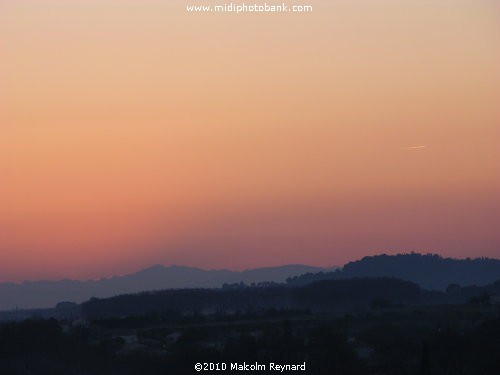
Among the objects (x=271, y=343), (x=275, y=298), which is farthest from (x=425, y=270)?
(x=271, y=343)

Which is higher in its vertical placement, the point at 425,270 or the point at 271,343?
the point at 425,270

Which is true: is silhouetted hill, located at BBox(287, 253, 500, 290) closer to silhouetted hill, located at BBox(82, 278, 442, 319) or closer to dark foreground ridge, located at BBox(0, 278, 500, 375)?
silhouetted hill, located at BBox(82, 278, 442, 319)

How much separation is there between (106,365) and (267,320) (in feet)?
72.9

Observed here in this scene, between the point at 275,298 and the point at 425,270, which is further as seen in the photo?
the point at 425,270

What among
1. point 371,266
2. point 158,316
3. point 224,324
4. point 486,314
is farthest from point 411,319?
point 371,266

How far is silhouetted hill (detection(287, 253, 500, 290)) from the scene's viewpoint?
17150 cm

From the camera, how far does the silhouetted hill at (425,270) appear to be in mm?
171500

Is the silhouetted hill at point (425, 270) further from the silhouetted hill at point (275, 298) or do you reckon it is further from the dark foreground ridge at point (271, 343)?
the dark foreground ridge at point (271, 343)

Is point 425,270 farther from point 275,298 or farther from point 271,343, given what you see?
point 271,343

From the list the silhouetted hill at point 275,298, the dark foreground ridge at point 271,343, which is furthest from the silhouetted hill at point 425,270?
the dark foreground ridge at point 271,343

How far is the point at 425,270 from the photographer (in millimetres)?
184625

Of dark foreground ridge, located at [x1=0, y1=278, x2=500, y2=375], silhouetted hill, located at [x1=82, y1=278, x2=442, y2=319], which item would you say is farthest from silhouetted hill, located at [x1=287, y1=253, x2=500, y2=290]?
dark foreground ridge, located at [x1=0, y1=278, x2=500, y2=375]

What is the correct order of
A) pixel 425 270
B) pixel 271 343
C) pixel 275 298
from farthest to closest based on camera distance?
pixel 425 270
pixel 275 298
pixel 271 343

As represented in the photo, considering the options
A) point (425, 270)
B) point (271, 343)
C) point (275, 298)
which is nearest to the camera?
point (271, 343)
